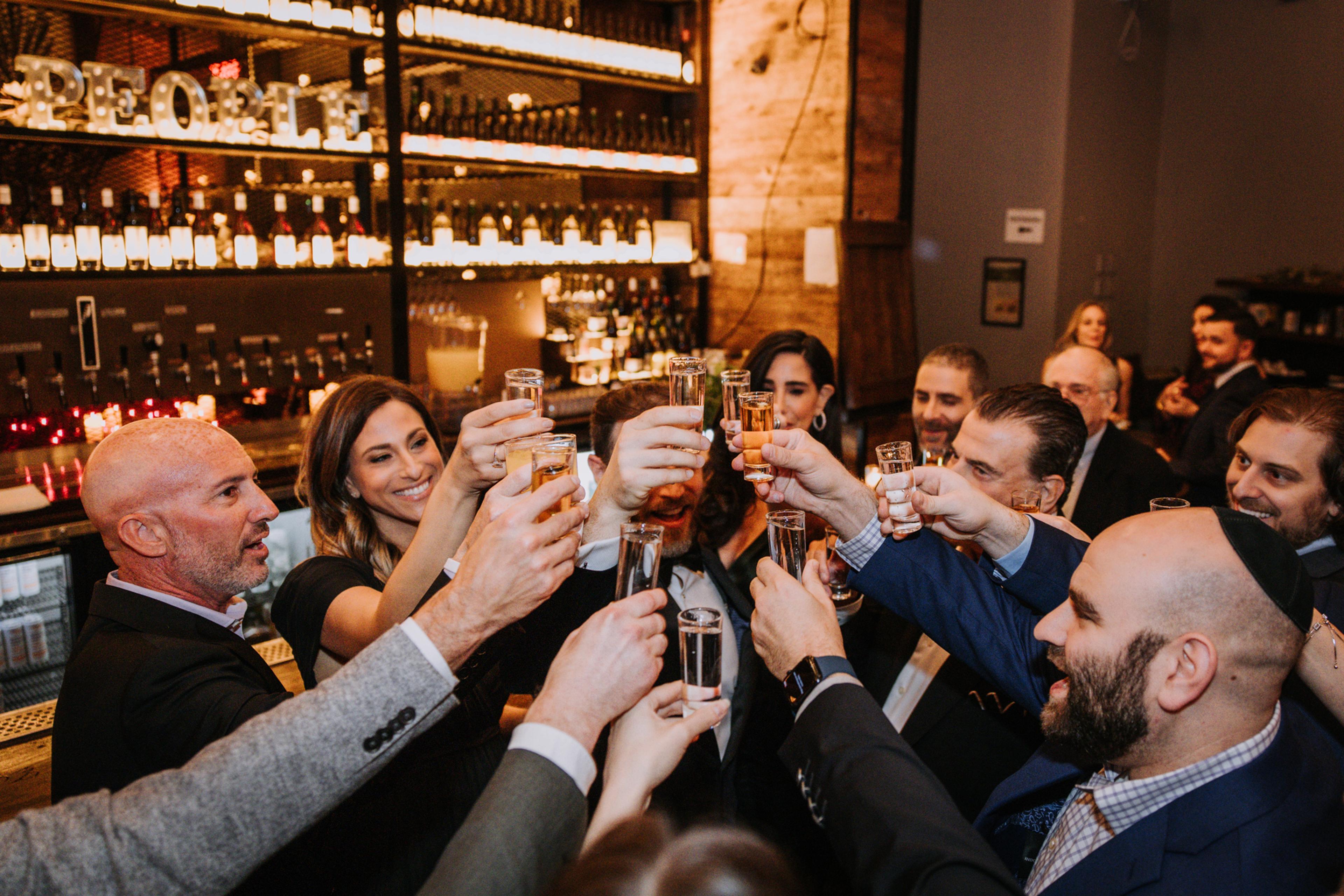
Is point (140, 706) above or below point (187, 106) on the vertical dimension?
below

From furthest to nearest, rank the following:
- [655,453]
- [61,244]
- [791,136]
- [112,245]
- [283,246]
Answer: [791,136] → [283,246] → [112,245] → [61,244] → [655,453]

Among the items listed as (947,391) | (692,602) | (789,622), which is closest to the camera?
(789,622)

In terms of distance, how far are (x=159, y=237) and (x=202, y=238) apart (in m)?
0.18

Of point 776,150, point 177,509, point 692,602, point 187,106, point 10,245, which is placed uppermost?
point 776,150

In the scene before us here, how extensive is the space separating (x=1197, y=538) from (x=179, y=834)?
52.2 inches

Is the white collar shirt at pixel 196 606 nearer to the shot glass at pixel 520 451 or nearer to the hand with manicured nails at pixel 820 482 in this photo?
the shot glass at pixel 520 451

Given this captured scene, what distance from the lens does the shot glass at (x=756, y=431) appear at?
1.83m

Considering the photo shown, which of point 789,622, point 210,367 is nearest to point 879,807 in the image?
point 789,622

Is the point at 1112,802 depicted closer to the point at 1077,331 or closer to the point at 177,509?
the point at 177,509

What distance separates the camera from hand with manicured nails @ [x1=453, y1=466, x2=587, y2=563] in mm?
1620

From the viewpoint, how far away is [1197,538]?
129cm

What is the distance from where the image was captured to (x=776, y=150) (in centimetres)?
603

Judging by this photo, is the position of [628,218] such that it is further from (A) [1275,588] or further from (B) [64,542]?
(A) [1275,588]

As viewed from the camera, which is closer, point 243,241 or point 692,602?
point 692,602
